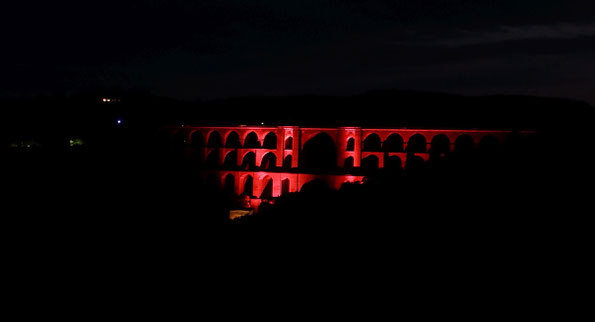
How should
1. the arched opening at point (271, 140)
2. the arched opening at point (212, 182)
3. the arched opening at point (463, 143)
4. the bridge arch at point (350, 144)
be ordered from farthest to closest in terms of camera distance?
1. the arched opening at point (271, 140)
2. the arched opening at point (212, 182)
3. the bridge arch at point (350, 144)
4. the arched opening at point (463, 143)

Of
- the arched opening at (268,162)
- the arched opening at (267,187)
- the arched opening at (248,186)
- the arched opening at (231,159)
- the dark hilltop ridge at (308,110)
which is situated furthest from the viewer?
the dark hilltop ridge at (308,110)

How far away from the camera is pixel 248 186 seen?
34.4 meters

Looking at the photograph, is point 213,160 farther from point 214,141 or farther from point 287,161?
point 287,161

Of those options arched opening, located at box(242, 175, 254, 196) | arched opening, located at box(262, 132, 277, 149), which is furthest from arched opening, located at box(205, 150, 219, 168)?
arched opening, located at box(262, 132, 277, 149)

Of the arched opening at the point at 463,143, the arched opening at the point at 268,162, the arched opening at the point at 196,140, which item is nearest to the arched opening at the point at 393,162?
the arched opening at the point at 463,143

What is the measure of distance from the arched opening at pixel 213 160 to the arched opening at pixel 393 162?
1284 cm

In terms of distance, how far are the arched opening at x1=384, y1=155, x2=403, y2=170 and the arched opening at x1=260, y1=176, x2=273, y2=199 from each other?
833 centimetres

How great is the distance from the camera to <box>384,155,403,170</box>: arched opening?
96.4ft

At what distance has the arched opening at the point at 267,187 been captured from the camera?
31.5 metres

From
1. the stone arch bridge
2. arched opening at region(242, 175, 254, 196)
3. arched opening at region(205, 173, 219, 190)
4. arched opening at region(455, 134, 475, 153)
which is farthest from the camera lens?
arched opening at region(205, 173, 219, 190)

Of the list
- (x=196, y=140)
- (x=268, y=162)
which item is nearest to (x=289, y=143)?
(x=268, y=162)

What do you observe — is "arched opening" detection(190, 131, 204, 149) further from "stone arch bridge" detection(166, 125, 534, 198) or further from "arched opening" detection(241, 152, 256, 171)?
"arched opening" detection(241, 152, 256, 171)

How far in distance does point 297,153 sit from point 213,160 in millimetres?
7671

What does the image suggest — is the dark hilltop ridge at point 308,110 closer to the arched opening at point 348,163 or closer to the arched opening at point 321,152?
the arched opening at point 321,152
